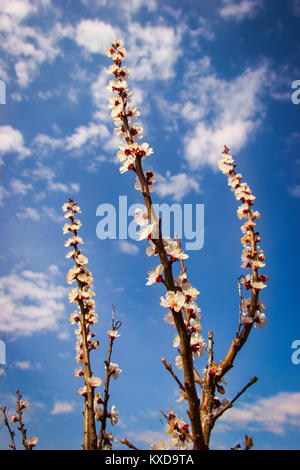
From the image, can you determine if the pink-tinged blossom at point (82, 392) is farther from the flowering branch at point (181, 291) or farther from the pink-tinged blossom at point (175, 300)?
the pink-tinged blossom at point (175, 300)

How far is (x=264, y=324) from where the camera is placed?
398 centimetres

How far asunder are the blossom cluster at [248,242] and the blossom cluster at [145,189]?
1332mm

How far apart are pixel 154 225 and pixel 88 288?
3499 millimetres

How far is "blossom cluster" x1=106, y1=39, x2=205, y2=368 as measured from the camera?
2117 mm

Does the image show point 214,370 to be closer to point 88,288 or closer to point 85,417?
point 85,417

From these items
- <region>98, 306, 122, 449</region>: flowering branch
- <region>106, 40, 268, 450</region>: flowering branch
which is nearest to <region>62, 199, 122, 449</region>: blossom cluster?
<region>98, 306, 122, 449</region>: flowering branch

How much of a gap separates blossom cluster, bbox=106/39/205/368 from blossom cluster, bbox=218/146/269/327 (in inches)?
52.4

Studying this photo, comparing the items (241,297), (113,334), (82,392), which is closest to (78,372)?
(82,392)

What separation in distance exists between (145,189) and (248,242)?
3.86 metres

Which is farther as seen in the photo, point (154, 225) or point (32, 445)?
point (32, 445)

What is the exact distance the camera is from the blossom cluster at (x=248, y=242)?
13.6 ft

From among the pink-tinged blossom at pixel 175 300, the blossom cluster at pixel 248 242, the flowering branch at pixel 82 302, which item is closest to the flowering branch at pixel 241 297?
the blossom cluster at pixel 248 242

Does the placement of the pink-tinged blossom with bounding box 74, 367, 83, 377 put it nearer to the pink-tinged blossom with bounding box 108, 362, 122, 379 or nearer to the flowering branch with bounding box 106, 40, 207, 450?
the pink-tinged blossom with bounding box 108, 362, 122, 379
